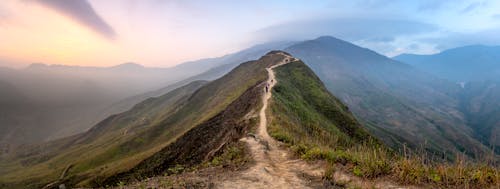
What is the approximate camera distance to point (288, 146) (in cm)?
2028

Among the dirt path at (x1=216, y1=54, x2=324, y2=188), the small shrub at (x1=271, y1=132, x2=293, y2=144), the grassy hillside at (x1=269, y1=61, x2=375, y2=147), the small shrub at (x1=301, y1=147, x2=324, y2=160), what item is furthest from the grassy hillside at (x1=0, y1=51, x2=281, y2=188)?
the small shrub at (x1=301, y1=147, x2=324, y2=160)

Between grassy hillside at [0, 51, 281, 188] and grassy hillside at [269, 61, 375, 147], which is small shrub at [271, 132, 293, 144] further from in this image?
grassy hillside at [0, 51, 281, 188]

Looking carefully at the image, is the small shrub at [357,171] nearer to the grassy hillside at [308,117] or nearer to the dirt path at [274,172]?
the dirt path at [274,172]

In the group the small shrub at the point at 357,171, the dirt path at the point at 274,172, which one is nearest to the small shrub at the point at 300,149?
the dirt path at the point at 274,172

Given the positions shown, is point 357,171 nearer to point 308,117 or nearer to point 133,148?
point 308,117

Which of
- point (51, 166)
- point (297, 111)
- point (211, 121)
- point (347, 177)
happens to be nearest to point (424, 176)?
point (347, 177)

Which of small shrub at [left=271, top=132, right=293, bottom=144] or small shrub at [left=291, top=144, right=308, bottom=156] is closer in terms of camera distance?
small shrub at [left=291, top=144, right=308, bottom=156]

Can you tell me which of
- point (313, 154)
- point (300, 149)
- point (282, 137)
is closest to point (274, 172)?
point (313, 154)

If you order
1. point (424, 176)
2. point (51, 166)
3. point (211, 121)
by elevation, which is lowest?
point (51, 166)

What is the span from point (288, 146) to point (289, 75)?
3059 inches

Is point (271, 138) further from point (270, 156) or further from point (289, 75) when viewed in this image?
point (289, 75)

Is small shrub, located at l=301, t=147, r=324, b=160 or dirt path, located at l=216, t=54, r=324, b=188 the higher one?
small shrub, located at l=301, t=147, r=324, b=160

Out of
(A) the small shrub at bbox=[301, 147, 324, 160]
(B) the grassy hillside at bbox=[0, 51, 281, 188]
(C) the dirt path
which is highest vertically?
(A) the small shrub at bbox=[301, 147, 324, 160]

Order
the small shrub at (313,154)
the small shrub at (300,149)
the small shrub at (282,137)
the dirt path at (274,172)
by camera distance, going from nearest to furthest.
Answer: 1. the dirt path at (274,172)
2. the small shrub at (313,154)
3. the small shrub at (300,149)
4. the small shrub at (282,137)
